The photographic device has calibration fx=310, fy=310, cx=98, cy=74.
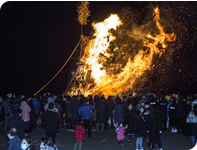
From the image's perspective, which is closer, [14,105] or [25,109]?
[14,105]

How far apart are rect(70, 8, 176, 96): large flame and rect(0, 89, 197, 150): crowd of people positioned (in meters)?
4.99

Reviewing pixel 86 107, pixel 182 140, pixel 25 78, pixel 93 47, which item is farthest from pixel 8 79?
pixel 182 140

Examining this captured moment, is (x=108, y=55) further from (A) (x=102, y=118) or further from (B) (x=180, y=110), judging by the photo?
(B) (x=180, y=110)

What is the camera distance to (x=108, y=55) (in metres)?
23.9

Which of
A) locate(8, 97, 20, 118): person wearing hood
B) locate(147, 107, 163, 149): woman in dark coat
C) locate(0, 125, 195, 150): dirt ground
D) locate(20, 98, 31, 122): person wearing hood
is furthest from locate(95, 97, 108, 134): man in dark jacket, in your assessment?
locate(147, 107, 163, 149): woman in dark coat

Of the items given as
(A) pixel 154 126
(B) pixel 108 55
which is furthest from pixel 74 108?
(B) pixel 108 55

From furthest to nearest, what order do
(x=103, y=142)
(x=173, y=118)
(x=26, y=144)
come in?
1. (x=173, y=118)
2. (x=103, y=142)
3. (x=26, y=144)

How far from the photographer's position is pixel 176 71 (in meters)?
33.6

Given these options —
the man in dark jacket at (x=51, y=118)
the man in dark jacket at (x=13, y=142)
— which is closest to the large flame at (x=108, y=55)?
the man in dark jacket at (x=51, y=118)

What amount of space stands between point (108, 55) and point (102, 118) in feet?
31.9

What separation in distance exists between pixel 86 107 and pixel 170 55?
71.3 ft

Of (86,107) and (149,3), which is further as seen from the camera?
(149,3)

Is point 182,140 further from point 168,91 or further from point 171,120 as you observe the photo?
point 168,91

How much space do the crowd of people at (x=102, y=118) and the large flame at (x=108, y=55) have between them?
16.4 feet
